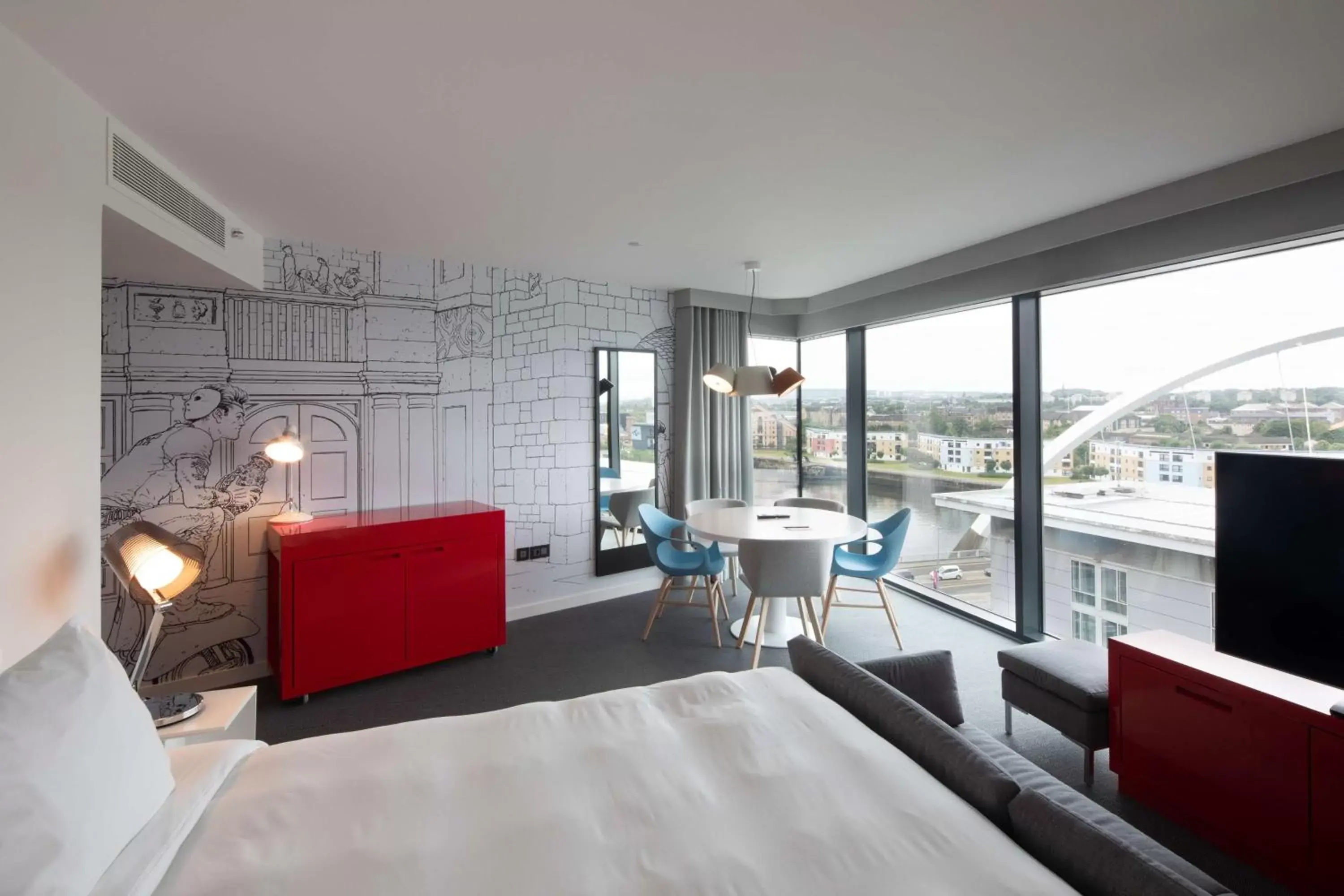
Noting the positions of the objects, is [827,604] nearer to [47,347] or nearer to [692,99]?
[692,99]

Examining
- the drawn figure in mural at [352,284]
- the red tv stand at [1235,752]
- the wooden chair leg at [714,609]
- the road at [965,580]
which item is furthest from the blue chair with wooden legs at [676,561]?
the drawn figure in mural at [352,284]

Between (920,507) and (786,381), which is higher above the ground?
(786,381)

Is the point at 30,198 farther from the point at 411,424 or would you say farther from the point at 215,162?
the point at 411,424

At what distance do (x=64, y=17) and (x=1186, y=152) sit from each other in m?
3.79

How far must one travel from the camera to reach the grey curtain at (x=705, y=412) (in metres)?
4.91

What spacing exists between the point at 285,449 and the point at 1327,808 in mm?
4344

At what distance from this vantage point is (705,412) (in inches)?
198

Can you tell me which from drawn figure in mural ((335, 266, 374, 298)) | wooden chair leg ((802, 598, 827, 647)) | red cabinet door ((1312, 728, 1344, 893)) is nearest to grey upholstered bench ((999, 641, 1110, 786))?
red cabinet door ((1312, 728, 1344, 893))

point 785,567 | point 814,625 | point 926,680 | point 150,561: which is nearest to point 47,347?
point 150,561

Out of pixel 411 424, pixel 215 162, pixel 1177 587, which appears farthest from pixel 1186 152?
pixel 411 424

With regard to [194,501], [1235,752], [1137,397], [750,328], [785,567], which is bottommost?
[1235,752]

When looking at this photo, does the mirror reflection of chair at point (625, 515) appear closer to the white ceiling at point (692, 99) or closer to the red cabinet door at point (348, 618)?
the red cabinet door at point (348, 618)

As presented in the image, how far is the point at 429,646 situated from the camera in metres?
3.37

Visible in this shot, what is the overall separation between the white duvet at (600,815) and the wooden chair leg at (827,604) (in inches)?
81.0
